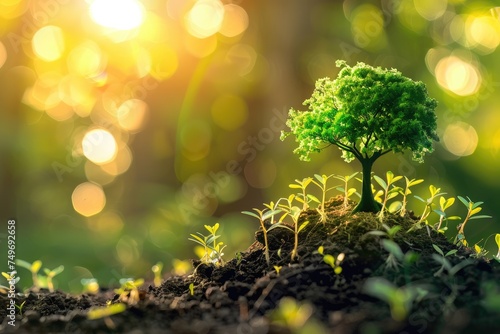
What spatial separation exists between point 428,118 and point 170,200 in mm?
8141

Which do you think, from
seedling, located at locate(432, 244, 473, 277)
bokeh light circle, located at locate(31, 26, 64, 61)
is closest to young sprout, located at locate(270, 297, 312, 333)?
seedling, located at locate(432, 244, 473, 277)

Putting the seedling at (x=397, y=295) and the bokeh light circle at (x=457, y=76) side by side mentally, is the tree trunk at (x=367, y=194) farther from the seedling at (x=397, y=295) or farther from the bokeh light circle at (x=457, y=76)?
the bokeh light circle at (x=457, y=76)

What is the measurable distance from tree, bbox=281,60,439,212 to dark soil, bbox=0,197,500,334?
378 mm

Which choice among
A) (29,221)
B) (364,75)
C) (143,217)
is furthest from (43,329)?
(29,221)

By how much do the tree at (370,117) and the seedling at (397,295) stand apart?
83 cm

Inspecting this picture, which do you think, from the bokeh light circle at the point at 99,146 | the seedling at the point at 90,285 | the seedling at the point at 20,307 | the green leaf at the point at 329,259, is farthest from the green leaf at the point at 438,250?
the bokeh light circle at the point at 99,146

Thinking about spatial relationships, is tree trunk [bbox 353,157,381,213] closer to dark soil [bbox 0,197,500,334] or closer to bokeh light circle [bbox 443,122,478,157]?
dark soil [bbox 0,197,500,334]

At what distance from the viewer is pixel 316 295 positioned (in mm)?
2098

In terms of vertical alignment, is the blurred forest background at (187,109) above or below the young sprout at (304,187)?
above

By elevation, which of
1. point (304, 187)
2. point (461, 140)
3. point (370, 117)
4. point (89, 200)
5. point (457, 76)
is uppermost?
point (89, 200)

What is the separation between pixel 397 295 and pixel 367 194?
1.30 m

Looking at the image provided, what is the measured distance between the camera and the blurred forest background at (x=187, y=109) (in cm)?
791

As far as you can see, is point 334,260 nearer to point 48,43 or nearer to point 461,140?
point 461,140

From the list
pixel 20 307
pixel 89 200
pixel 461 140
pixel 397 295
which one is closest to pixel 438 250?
pixel 397 295
